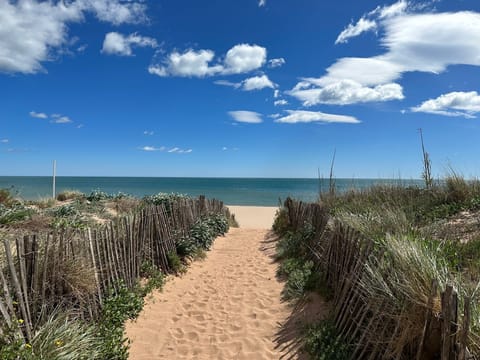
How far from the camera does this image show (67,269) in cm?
356

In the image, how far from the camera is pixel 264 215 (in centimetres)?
2238

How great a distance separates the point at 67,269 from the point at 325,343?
2908mm

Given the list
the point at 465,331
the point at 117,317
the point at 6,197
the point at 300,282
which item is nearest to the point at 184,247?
the point at 300,282

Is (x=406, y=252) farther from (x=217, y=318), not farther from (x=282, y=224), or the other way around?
(x=282, y=224)

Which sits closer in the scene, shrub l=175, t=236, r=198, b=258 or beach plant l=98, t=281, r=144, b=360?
beach plant l=98, t=281, r=144, b=360

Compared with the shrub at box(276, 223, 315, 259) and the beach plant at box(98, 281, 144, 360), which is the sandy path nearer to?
the beach plant at box(98, 281, 144, 360)

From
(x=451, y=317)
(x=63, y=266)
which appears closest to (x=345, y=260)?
(x=451, y=317)

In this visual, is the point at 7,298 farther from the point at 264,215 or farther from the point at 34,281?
the point at 264,215

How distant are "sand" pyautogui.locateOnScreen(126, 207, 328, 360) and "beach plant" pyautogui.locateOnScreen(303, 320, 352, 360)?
0.74 feet

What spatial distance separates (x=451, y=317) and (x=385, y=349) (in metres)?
0.79

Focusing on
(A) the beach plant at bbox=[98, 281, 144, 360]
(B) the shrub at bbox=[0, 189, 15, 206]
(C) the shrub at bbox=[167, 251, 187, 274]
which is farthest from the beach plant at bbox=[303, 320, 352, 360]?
(B) the shrub at bbox=[0, 189, 15, 206]

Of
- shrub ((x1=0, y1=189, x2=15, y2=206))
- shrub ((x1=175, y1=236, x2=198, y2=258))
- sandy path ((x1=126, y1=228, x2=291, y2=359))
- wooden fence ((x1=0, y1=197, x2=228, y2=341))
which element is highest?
shrub ((x1=0, y1=189, x2=15, y2=206))

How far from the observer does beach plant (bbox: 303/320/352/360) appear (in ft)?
10.9

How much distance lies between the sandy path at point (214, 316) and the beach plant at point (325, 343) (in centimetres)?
42
